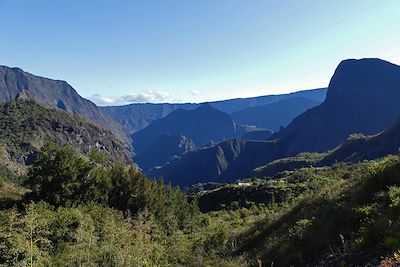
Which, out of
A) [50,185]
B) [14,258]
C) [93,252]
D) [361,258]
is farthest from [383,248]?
[50,185]

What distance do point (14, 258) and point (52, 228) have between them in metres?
7.44

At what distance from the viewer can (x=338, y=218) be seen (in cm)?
1145

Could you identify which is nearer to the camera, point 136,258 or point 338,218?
point 136,258

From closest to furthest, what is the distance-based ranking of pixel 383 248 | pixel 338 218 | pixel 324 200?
pixel 383 248
pixel 338 218
pixel 324 200

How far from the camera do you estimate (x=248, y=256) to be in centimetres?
1444

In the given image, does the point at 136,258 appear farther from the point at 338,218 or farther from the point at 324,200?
the point at 324,200

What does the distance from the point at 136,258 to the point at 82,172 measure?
41.2 metres

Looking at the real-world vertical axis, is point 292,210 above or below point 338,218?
below

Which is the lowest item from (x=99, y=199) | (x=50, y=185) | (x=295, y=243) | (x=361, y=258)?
(x=99, y=199)

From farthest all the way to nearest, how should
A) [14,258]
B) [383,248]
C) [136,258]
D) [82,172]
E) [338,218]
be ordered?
[82,172], [14,258], [338,218], [136,258], [383,248]

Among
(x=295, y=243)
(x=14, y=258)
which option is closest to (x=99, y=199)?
(x=14, y=258)

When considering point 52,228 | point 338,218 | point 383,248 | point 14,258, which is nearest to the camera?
point 383,248

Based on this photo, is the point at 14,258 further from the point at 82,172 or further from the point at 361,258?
the point at 82,172

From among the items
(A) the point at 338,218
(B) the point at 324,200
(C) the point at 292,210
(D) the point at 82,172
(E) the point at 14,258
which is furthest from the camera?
(D) the point at 82,172
